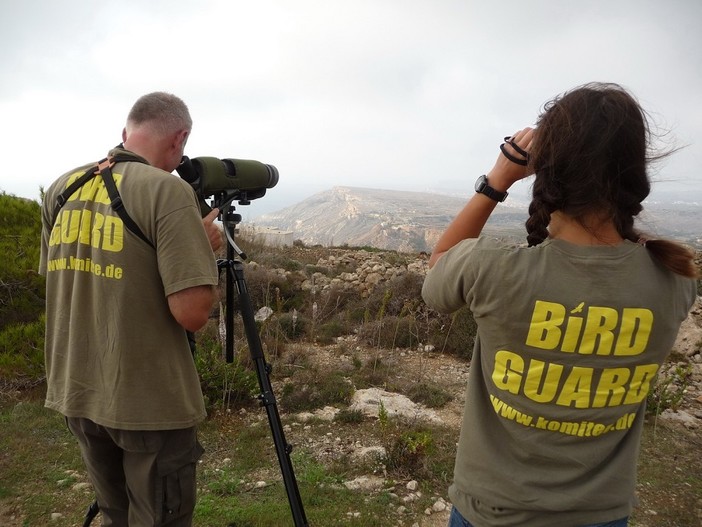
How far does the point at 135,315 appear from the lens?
1450mm

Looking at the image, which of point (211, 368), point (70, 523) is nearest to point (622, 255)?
point (70, 523)

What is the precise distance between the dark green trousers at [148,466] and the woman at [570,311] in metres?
0.98

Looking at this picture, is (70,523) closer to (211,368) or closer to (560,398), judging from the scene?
(211,368)

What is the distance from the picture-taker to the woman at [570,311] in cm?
92

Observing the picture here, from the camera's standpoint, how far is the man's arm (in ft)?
4.71

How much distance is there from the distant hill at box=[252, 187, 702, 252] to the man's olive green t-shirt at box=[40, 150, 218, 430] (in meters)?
1.25

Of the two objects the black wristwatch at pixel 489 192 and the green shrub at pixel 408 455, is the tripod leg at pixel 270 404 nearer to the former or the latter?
the green shrub at pixel 408 455

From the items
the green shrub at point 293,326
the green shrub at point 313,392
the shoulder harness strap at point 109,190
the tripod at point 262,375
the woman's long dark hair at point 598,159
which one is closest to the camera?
the woman's long dark hair at point 598,159

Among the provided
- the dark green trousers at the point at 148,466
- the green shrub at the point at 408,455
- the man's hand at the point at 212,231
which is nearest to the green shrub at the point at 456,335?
the green shrub at the point at 408,455

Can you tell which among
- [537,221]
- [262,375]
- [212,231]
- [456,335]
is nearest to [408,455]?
[262,375]

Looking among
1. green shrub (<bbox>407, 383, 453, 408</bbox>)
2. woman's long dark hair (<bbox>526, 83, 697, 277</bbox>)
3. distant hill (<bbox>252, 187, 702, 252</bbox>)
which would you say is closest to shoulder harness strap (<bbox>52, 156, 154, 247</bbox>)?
woman's long dark hair (<bbox>526, 83, 697, 277</bbox>)

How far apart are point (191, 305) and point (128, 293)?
0.19m

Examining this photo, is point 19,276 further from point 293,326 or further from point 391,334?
point 391,334

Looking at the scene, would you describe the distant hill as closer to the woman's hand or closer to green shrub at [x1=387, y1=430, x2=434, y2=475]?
the woman's hand
